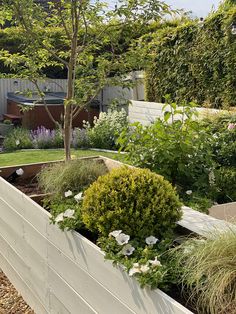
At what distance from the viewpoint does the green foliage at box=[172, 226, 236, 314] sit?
5.65 ft

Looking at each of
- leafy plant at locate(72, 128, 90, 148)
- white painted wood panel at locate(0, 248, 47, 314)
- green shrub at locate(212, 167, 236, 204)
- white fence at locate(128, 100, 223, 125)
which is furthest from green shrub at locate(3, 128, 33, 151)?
green shrub at locate(212, 167, 236, 204)

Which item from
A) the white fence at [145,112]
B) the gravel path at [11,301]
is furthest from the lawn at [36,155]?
the gravel path at [11,301]

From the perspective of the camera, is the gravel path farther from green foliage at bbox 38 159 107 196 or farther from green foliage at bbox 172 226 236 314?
green foliage at bbox 172 226 236 314

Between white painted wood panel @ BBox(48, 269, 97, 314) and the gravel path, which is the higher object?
white painted wood panel @ BBox(48, 269, 97, 314)

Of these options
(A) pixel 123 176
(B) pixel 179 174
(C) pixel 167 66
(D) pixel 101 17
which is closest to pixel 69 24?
(D) pixel 101 17

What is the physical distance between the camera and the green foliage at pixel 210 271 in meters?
1.72

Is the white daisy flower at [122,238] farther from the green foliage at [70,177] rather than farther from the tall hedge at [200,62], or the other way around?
the tall hedge at [200,62]

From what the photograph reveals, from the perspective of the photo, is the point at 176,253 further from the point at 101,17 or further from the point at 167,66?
the point at 167,66

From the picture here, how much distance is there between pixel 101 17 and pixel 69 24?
443mm

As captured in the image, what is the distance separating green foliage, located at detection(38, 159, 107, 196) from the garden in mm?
11

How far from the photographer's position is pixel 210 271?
6.07 feet

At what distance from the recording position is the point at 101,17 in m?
4.12

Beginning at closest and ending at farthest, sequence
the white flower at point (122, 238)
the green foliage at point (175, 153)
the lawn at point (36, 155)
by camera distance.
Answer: the white flower at point (122, 238), the green foliage at point (175, 153), the lawn at point (36, 155)

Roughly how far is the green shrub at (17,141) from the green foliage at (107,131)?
1387 mm
